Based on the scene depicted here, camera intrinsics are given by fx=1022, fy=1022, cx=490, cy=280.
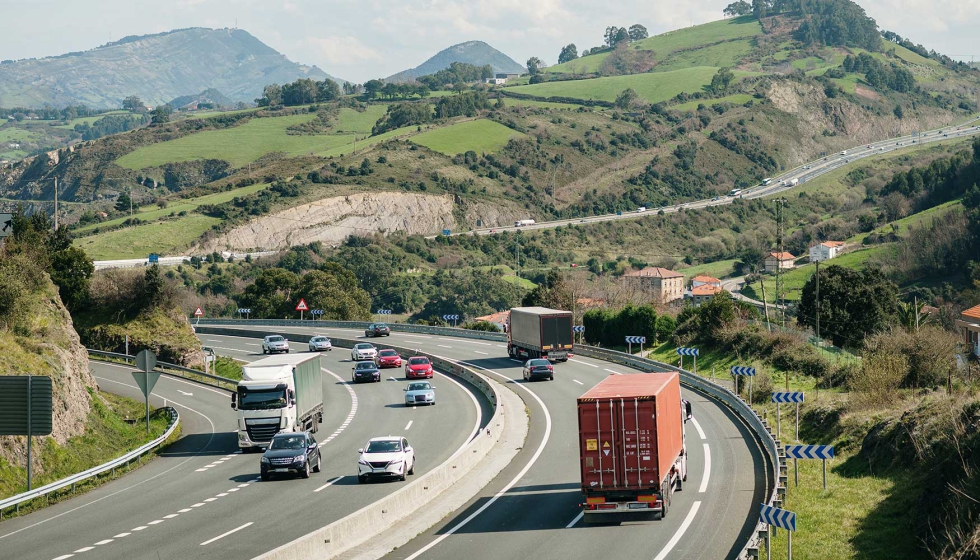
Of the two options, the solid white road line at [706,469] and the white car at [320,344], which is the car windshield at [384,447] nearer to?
the solid white road line at [706,469]

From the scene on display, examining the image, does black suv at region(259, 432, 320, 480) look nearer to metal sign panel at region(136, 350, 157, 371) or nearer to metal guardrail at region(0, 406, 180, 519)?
metal guardrail at region(0, 406, 180, 519)

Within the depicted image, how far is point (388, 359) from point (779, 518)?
49542mm

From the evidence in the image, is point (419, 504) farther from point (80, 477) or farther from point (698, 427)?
point (698, 427)

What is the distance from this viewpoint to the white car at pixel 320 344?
77312mm

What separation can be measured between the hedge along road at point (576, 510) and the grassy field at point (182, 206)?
460 ft

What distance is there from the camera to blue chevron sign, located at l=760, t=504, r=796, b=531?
18964 millimetres

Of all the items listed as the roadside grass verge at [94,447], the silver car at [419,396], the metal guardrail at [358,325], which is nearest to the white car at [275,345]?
the metal guardrail at [358,325]

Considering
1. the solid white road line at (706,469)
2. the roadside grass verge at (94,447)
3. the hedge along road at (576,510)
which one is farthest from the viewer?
the roadside grass verge at (94,447)

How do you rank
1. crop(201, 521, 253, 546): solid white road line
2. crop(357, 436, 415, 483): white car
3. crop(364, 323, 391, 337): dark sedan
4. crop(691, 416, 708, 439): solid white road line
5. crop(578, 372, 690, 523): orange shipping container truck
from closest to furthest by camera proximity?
crop(201, 521, 253, 546): solid white road line, crop(578, 372, 690, 523): orange shipping container truck, crop(357, 436, 415, 483): white car, crop(691, 416, 708, 439): solid white road line, crop(364, 323, 391, 337): dark sedan

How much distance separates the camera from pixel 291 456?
3206 cm

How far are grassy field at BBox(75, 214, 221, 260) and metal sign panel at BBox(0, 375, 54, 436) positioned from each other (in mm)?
119604

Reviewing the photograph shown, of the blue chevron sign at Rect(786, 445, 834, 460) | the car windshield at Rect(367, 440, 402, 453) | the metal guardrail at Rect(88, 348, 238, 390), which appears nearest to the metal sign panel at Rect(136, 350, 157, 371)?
the car windshield at Rect(367, 440, 402, 453)

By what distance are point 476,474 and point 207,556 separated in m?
11.4

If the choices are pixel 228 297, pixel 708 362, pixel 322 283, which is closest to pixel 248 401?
pixel 708 362
